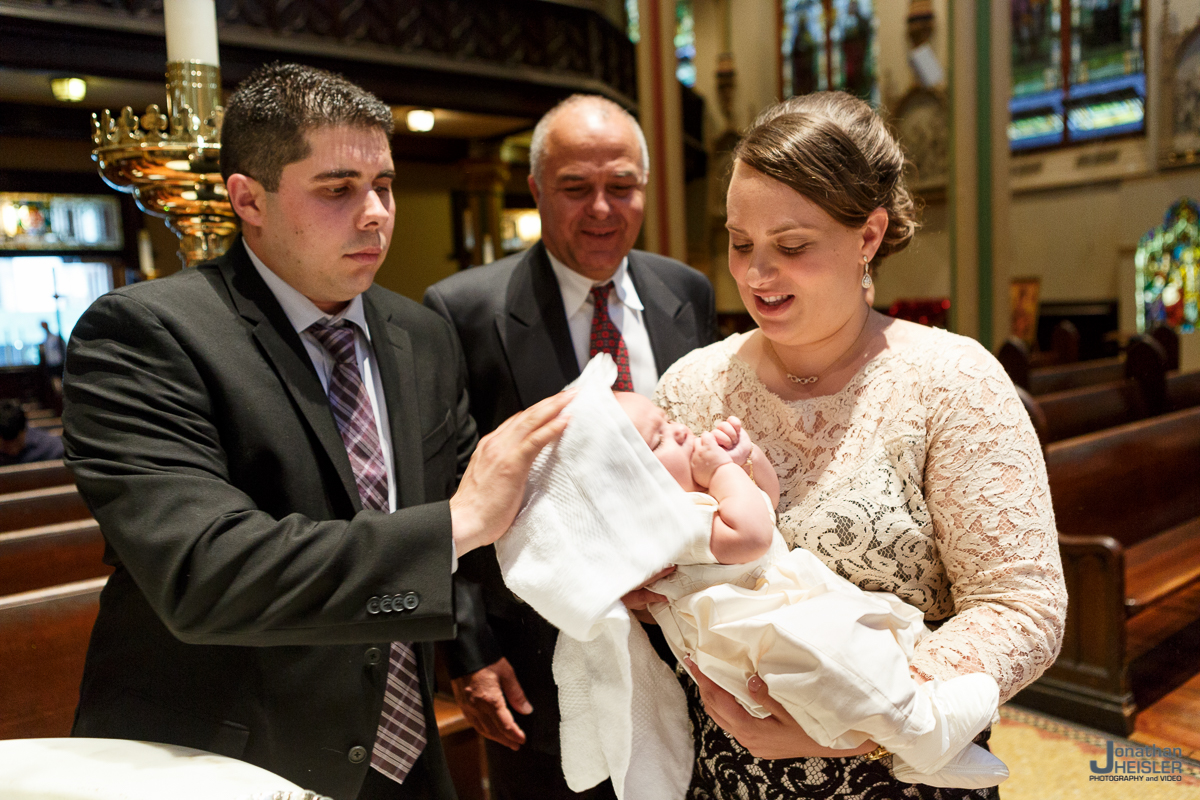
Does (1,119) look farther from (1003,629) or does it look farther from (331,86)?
(1003,629)

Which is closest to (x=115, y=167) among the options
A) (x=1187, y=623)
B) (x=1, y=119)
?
(x=1187, y=623)

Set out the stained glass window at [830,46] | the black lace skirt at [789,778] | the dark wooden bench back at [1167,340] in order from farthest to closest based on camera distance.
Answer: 1. the stained glass window at [830,46]
2. the dark wooden bench back at [1167,340]
3. the black lace skirt at [789,778]

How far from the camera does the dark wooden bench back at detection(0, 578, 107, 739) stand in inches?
71.5

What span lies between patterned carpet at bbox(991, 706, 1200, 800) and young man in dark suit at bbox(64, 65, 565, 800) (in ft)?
7.05

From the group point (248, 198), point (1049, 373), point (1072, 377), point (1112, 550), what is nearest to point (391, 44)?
point (1049, 373)

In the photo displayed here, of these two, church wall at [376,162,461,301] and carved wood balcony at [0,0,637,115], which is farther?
church wall at [376,162,461,301]

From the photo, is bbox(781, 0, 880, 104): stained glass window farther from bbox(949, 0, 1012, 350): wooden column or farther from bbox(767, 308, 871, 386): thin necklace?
bbox(767, 308, 871, 386): thin necklace

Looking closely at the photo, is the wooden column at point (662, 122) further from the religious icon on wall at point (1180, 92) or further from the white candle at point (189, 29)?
the white candle at point (189, 29)

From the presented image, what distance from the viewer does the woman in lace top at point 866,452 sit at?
124 centimetres

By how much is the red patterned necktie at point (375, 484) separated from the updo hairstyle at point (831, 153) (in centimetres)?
78

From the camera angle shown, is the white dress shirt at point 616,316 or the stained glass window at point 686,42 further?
the stained glass window at point 686,42

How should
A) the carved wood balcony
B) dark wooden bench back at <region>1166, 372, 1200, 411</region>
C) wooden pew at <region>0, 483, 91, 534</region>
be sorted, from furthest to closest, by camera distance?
the carved wood balcony
dark wooden bench back at <region>1166, 372, 1200, 411</region>
wooden pew at <region>0, 483, 91, 534</region>

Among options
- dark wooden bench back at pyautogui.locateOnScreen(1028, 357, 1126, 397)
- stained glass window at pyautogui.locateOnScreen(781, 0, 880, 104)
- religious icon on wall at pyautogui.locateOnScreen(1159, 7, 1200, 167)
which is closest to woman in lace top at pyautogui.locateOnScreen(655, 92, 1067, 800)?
dark wooden bench back at pyautogui.locateOnScreen(1028, 357, 1126, 397)

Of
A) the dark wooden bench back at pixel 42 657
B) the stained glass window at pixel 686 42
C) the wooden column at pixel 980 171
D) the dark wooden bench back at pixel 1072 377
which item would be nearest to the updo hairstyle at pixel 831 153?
the dark wooden bench back at pixel 42 657
